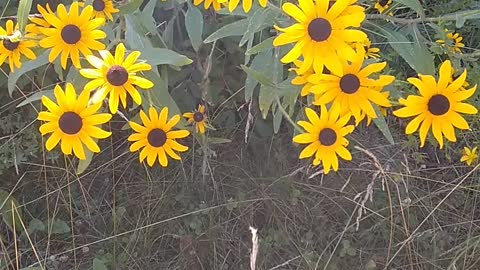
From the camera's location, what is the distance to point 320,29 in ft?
3.06

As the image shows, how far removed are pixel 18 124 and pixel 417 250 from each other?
955 mm

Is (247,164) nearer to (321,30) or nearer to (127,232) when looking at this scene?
(127,232)

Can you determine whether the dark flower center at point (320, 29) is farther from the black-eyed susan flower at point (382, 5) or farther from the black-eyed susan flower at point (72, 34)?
the black-eyed susan flower at point (382, 5)

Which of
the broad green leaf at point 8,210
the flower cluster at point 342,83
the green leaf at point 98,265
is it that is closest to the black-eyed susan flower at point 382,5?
the flower cluster at point 342,83

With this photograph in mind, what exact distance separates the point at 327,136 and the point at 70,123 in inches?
16.1

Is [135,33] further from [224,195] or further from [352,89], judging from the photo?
[224,195]

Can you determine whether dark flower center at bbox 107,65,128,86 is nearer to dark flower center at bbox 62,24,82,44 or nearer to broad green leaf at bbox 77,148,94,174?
dark flower center at bbox 62,24,82,44

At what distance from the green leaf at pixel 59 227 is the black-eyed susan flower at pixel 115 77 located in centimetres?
61

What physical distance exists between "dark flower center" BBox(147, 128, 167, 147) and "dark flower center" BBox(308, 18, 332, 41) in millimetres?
393

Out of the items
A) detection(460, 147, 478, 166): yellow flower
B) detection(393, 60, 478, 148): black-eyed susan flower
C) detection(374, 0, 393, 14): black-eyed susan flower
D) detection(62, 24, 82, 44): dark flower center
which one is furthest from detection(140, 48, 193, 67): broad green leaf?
detection(460, 147, 478, 166): yellow flower

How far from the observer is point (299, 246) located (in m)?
1.55

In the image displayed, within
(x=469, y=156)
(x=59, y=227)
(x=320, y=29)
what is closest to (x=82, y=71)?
(x=320, y=29)

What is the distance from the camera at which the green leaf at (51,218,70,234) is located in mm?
1565

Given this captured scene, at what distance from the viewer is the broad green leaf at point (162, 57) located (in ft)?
3.82
